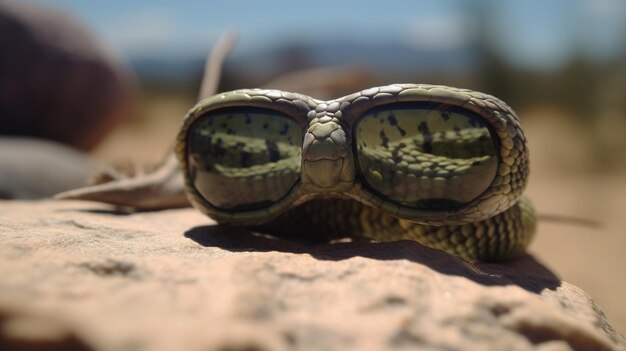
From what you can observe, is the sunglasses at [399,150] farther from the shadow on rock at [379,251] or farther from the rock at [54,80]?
the rock at [54,80]

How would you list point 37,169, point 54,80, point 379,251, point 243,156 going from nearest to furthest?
point 379,251 < point 243,156 < point 37,169 < point 54,80

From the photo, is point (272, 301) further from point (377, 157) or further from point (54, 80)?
point (54, 80)

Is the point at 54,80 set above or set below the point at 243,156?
above

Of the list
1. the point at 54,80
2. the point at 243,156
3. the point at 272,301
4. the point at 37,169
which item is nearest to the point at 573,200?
the point at 37,169

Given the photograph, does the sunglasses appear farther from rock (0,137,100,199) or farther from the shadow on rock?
rock (0,137,100,199)

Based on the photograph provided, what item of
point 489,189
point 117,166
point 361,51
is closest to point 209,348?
point 489,189

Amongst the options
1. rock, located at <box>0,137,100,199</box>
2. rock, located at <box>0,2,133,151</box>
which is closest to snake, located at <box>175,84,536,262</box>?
rock, located at <box>0,137,100,199</box>

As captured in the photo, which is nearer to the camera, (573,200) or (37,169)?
(37,169)

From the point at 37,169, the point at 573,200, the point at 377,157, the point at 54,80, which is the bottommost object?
the point at 573,200
